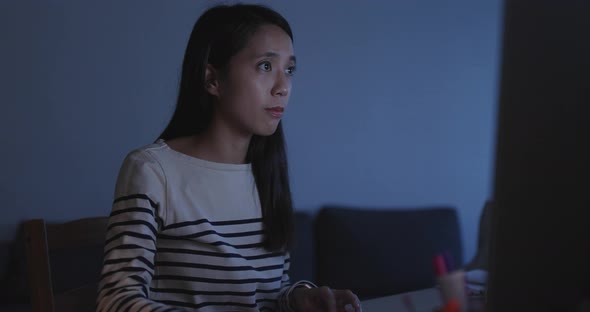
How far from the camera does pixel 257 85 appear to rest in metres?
1.26

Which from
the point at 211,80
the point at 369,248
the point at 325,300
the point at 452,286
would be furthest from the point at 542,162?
the point at 369,248

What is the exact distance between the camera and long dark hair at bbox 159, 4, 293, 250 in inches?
51.0

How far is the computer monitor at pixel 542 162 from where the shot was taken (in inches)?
22.0

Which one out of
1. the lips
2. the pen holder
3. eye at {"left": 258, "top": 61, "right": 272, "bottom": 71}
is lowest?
the pen holder

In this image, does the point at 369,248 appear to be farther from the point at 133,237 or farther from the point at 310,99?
the point at 133,237

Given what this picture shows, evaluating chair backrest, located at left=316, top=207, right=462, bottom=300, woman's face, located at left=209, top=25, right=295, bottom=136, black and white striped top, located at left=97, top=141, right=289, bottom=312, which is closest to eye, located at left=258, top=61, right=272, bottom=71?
woman's face, located at left=209, top=25, right=295, bottom=136

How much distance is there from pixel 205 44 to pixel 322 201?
1542 millimetres

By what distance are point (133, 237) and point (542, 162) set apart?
66 centimetres

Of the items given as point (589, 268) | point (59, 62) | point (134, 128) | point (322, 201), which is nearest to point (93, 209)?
point (134, 128)

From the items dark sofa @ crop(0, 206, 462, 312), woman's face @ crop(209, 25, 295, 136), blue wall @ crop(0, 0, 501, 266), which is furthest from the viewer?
dark sofa @ crop(0, 206, 462, 312)

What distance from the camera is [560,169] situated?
23.1 inches

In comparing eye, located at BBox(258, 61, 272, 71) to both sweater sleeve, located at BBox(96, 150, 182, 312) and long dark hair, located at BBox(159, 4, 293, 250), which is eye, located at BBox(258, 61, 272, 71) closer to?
long dark hair, located at BBox(159, 4, 293, 250)

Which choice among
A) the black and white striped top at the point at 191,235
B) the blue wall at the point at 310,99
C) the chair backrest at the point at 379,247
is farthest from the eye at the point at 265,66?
the chair backrest at the point at 379,247

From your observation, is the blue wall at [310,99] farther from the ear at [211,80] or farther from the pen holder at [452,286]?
the pen holder at [452,286]
